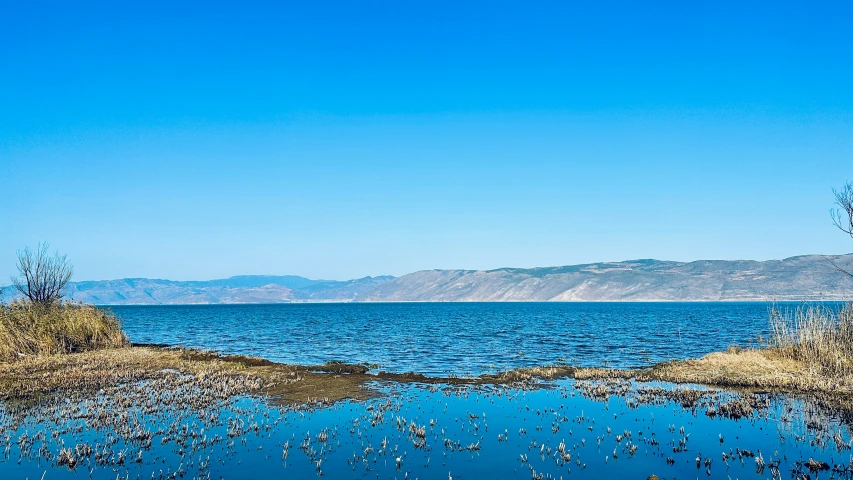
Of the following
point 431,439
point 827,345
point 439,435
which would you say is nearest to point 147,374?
point 439,435

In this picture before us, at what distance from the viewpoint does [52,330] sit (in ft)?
124

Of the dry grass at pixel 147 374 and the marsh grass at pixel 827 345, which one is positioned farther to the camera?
the marsh grass at pixel 827 345

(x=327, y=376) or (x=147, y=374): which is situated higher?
(x=147, y=374)

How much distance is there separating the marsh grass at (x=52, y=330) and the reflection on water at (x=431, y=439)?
16862 mm

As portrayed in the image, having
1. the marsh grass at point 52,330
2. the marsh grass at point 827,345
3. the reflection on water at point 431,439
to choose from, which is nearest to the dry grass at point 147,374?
the marsh grass at point 52,330

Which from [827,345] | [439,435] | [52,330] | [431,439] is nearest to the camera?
[431,439]

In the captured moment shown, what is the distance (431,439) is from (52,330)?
3247 centimetres

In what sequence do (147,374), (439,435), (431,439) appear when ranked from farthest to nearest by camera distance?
(147,374), (439,435), (431,439)

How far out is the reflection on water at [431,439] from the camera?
14.7m

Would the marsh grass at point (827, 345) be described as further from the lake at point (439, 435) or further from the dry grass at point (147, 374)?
the dry grass at point (147, 374)

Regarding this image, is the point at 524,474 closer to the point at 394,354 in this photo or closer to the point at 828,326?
the point at 828,326

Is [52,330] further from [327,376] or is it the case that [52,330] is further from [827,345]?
[827,345]

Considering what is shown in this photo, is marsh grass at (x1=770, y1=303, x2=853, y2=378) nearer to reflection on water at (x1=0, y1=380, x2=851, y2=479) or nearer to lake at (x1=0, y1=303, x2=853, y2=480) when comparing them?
lake at (x1=0, y1=303, x2=853, y2=480)

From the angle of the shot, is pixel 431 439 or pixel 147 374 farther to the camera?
pixel 147 374
